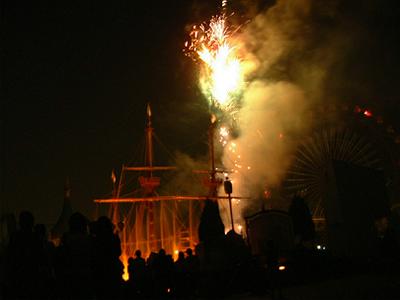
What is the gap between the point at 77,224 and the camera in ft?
22.4

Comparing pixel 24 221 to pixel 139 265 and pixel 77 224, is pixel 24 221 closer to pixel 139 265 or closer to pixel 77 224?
pixel 77 224

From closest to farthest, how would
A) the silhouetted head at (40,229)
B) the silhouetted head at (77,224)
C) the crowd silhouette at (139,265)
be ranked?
the crowd silhouette at (139,265)
the silhouetted head at (77,224)
the silhouetted head at (40,229)

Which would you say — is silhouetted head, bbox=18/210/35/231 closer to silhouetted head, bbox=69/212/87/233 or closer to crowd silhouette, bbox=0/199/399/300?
crowd silhouette, bbox=0/199/399/300

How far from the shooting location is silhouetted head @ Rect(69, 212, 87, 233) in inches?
268

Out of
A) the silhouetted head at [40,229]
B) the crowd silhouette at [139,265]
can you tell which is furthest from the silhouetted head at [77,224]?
the silhouetted head at [40,229]

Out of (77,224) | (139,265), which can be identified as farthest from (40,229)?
(139,265)

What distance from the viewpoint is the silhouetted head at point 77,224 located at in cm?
680

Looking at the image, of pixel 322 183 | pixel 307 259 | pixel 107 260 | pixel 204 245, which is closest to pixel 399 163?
pixel 322 183

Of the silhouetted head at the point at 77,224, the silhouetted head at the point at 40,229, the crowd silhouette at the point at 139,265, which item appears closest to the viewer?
the crowd silhouette at the point at 139,265

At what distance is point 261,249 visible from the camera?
18.6 m

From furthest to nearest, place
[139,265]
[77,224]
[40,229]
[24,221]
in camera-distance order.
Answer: [139,265]
[40,229]
[77,224]
[24,221]

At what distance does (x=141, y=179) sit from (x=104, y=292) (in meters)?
36.8

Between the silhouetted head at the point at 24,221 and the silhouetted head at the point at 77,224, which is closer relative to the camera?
the silhouetted head at the point at 24,221

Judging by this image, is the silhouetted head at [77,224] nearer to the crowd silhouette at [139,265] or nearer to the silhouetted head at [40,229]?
the crowd silhouette at [139,265]
